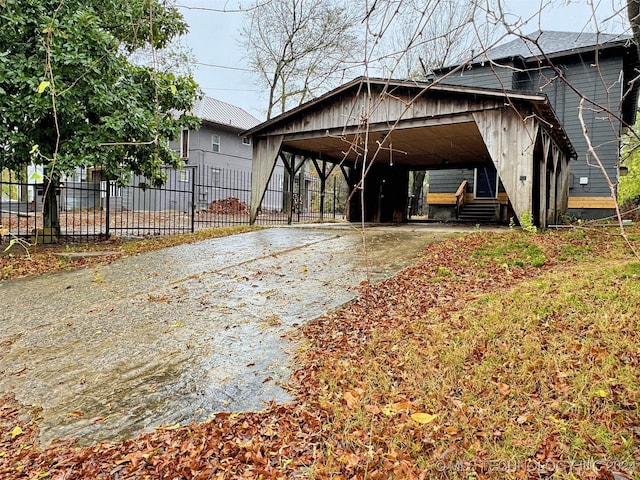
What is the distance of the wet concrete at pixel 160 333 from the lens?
2.62 meters

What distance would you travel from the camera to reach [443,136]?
10102 mm

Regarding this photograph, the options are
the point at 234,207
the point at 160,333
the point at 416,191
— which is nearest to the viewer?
the point at 160,333

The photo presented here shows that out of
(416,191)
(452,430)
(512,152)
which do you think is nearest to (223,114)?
(416,191)

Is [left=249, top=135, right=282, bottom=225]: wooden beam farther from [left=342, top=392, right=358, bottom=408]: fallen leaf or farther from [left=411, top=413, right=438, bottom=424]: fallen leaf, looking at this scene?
[left=411, top=413, right=438, bottom=424]: fallen leaf

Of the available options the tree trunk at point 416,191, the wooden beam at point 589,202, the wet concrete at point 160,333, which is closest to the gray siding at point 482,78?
the wooden beam at point 589,202

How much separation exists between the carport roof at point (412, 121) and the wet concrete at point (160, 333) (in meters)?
2.50

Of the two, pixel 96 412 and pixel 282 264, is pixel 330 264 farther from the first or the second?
pixel 96 412

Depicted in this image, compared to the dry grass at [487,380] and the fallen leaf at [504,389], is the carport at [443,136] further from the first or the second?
the fallen leaf at [504,389]

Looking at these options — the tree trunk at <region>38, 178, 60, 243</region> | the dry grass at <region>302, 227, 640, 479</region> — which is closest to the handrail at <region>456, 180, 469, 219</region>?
the dry grass at <region>302, 227, 640, 479</region>

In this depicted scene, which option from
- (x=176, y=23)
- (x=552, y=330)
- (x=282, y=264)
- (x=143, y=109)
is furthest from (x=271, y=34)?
(x=552, y=330)

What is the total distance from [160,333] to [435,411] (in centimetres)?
255

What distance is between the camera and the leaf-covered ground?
195 centimetres

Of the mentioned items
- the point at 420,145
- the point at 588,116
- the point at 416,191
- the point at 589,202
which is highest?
the point at 588,116

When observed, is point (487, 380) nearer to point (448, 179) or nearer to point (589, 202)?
point (589, 202)
